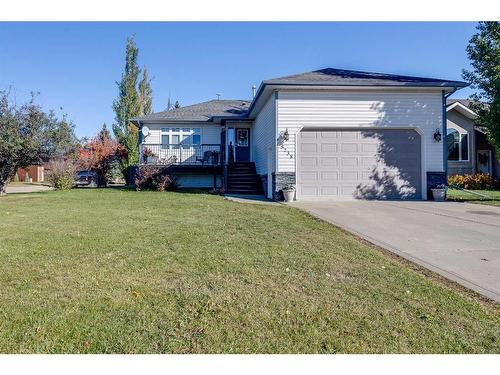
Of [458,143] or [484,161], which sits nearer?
[458,143]

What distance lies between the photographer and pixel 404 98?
12.3 metres

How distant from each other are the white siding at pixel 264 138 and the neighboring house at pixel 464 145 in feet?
42.3


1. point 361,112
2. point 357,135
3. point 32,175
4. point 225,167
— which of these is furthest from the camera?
point 32,175

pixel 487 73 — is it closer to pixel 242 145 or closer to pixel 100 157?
pixel 242 145


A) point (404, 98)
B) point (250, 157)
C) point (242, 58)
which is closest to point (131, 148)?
point (250, 157)

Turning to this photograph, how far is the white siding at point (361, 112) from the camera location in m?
12.1

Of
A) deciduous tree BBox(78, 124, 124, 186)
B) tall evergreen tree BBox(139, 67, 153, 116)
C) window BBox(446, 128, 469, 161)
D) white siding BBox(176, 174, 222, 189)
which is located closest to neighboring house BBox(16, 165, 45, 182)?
tall evergreen tree BBox(139, 67, 153, 116)

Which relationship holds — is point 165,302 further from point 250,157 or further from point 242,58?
point 250,157

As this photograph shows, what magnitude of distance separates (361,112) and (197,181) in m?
10.2

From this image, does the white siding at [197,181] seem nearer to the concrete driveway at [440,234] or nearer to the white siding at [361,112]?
the white siding at [361,112]

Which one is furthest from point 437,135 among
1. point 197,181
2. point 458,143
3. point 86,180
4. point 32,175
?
point 32,175

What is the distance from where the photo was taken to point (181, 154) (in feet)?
60.1
